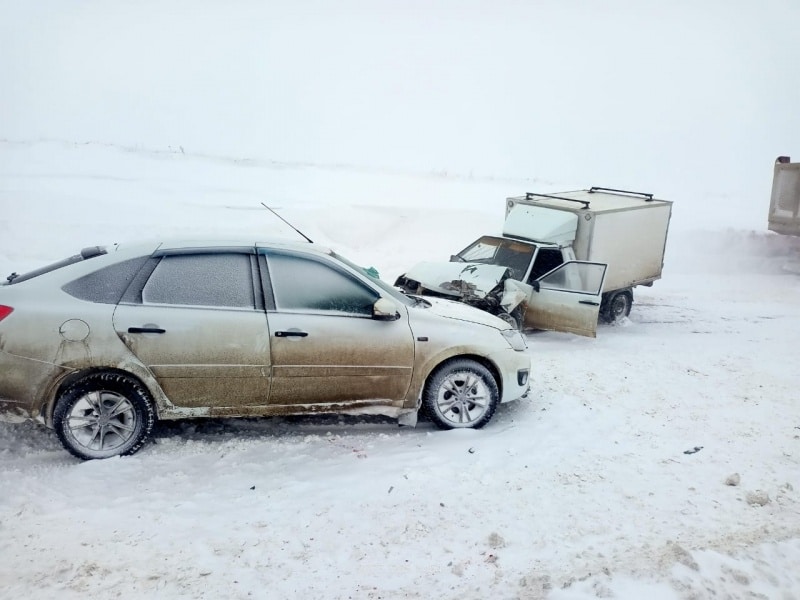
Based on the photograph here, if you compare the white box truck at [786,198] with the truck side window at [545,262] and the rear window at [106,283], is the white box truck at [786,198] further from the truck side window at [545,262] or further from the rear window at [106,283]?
the rear window at [106,283]

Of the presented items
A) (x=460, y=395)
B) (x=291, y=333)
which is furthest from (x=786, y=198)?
(x=291, y=333)

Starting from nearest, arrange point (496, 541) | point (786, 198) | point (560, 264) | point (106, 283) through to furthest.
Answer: point (496, 541), point (106, 283), point (560, 264), point (786, 198)

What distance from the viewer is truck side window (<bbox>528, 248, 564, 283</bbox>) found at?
9.76 m

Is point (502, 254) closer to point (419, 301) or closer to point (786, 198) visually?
point (419, 301)

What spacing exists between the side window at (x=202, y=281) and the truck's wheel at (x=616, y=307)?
771cm

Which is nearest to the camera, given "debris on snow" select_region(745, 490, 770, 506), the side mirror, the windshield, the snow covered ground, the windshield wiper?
the snow covered ground

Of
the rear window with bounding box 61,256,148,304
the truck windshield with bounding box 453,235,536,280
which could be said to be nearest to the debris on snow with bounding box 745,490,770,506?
the rear window with bounding box 61,256,148,304

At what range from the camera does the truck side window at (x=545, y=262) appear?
9.76 metres

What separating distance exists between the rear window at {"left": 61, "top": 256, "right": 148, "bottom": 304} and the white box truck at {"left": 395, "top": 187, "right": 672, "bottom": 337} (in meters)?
4.81

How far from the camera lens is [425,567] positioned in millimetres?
3740

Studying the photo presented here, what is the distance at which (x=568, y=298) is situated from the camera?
9.10m

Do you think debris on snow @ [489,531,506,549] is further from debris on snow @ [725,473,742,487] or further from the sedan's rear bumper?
the sedan's rear bumper

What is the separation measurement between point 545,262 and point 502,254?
670 millimetres

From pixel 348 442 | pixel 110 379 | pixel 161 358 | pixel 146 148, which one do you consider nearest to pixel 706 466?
pixel 348 442
